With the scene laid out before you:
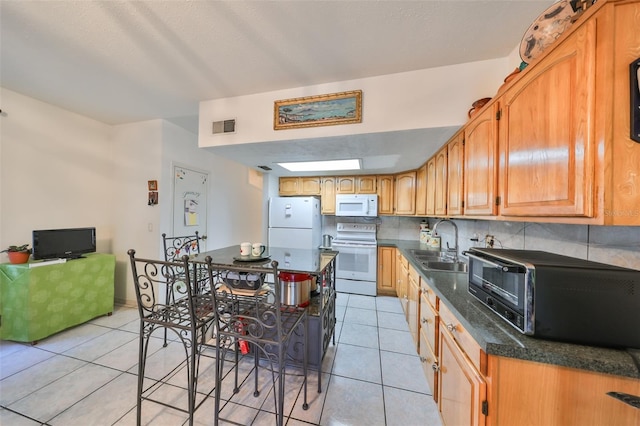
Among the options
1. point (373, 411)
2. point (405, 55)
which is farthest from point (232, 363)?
point (405, 55)

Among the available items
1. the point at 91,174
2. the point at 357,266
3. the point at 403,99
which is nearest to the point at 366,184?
the point at 357,266

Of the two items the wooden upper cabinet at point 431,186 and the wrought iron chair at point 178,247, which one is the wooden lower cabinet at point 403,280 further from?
the wrought iron chair at point 178,247

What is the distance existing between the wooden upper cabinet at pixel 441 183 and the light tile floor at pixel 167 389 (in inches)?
58.0

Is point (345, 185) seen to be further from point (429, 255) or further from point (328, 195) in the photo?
point (429, 255)

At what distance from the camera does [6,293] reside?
2.13 metres

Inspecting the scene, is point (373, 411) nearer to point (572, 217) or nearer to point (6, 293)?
point (572, 217)

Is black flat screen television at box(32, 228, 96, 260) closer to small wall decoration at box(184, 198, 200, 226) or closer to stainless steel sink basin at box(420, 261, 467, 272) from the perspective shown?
small wall decoration at box(184, 198, 200, 226)

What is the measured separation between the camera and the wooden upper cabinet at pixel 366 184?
3947mm

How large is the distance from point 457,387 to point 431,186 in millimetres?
2190

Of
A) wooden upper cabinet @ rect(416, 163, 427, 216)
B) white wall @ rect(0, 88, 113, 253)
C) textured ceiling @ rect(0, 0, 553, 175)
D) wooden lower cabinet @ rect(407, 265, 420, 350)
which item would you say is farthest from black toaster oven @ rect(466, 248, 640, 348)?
white wall @ rect(0, 88, 113, 253)

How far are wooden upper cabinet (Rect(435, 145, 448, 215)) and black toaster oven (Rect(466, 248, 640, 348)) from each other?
1472 millimetres

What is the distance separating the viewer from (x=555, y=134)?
0.92 m

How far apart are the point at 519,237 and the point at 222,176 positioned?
3.98m

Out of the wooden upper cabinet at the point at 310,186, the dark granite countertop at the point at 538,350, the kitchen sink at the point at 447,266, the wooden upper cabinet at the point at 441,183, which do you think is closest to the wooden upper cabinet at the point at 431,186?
the wooden upper cabinet at the point at 441,183
